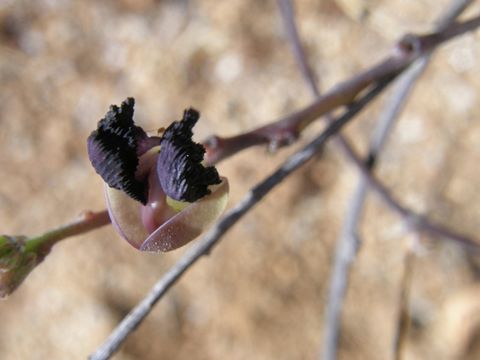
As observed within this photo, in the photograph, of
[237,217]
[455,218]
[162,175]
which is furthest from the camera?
[455,218]

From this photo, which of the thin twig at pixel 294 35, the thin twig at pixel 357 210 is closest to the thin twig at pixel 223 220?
the thin twig at pixel 294 35

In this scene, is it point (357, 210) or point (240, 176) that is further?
point (240, 176)

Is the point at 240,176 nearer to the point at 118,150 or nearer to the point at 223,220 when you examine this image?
the point at 223,220

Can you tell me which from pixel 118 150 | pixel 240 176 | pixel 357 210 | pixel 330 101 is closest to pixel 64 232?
pixel 118 150

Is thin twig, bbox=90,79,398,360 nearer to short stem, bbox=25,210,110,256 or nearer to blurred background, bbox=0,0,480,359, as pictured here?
short stem, bbox=25,210,110,256

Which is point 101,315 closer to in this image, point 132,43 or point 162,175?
point 132,43

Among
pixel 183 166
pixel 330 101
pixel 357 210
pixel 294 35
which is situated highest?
pixel 294 35

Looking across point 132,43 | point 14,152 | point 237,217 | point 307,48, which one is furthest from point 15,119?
point 237,217
